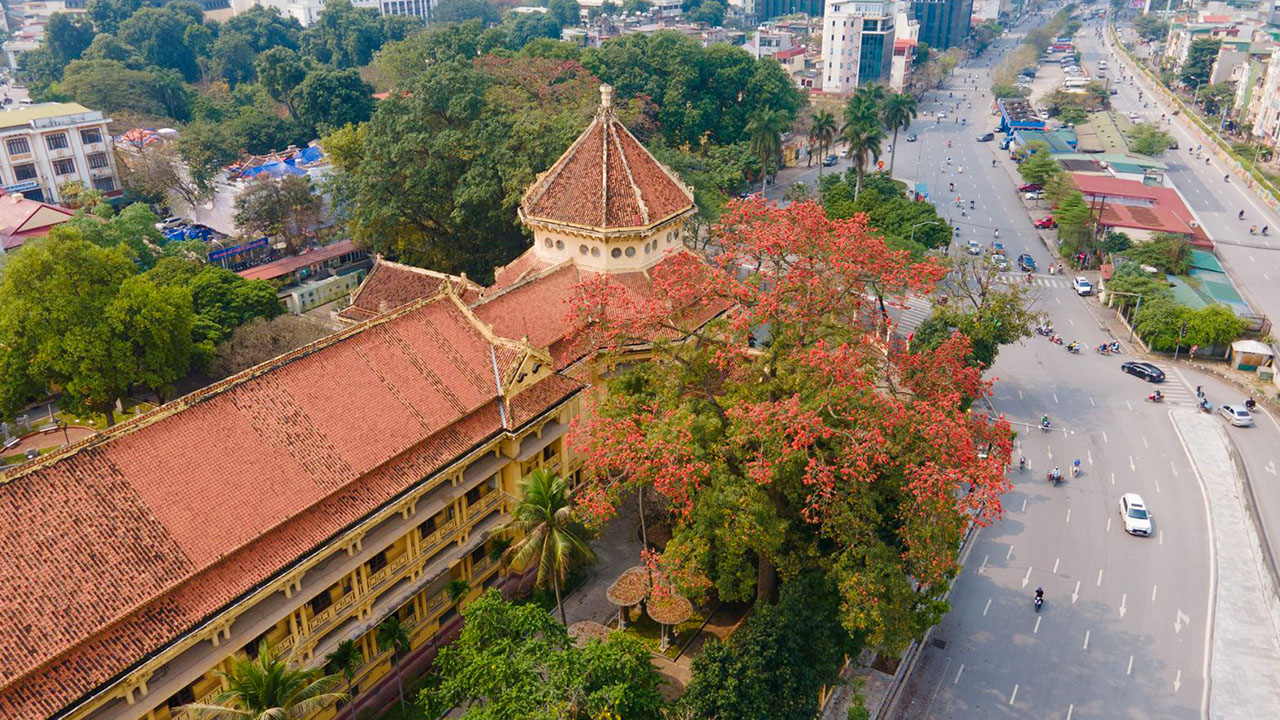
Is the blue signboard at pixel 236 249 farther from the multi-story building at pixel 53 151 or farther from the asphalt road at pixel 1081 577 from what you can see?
the asphalt road at pixel 1081 577

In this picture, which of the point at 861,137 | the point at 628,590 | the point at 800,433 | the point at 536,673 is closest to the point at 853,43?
the point at 861,137

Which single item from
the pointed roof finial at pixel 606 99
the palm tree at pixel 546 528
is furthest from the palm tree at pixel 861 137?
the palm tree at pixel 546 528

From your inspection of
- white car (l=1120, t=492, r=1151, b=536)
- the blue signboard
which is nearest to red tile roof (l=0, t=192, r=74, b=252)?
the blue signboard

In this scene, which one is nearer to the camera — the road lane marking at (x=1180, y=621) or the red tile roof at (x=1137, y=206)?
the road lane marking at (x=1180, y=621)

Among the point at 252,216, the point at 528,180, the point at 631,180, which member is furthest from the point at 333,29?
the point at 631,180

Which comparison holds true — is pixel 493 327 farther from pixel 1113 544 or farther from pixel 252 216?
pixel 252 216

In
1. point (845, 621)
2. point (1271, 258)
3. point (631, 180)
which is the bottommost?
point (1271, 258)
